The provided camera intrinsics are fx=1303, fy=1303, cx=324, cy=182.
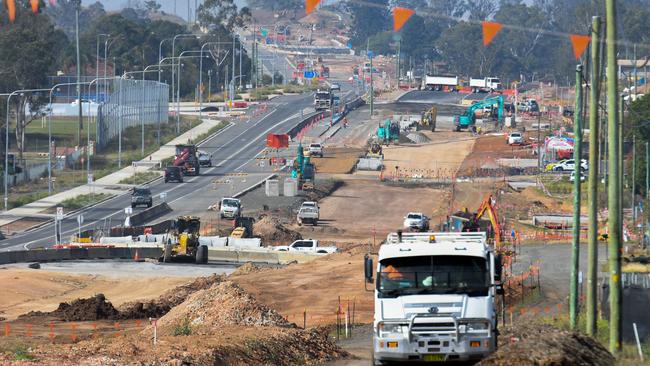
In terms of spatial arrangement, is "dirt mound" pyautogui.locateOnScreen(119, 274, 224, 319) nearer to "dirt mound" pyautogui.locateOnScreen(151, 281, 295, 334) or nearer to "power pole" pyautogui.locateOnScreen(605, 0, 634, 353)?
"dirt mound" pyautogui.locateOnScreen(151, 281, 295, 334)

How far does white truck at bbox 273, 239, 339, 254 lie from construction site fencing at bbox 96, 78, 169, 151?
5165cm

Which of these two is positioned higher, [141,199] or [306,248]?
[141,199]

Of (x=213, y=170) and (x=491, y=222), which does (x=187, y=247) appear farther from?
(x=213, y=170)

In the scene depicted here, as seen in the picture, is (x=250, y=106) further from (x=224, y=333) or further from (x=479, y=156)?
(x=224, y=333)

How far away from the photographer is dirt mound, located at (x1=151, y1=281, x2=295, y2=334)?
29.1m

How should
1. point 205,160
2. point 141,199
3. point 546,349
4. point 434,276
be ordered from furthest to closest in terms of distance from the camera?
point 205,160
point 141,199
point 434,276
point 546,349

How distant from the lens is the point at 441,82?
194000 mm

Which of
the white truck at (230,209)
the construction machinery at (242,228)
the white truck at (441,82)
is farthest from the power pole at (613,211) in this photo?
the white truck at (441,82)

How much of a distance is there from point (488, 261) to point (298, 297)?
22.3 meters

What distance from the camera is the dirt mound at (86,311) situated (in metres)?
38.4

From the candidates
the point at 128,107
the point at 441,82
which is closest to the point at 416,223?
the point at 128,107

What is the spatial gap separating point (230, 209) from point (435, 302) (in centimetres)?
5710

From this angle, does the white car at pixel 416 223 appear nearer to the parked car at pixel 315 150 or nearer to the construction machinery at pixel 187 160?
Result: the construction machinery at pixel 187 160

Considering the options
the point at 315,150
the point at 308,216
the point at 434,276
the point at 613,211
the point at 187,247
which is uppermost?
the point at 613,211
